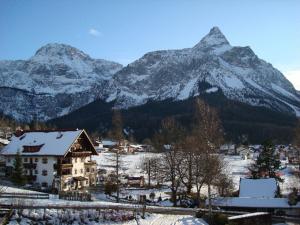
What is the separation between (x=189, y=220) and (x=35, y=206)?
16.4 m

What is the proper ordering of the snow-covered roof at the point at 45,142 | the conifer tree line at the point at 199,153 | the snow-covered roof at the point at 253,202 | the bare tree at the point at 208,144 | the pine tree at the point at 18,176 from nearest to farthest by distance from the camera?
the bare tree at the point at 208,144 → the conifer tree line at the point at 199,153 → the snow-covered roof at the point at 253,202 → the pine tree at the point at 18,176 → the snow-covered roof at the point at 45,142

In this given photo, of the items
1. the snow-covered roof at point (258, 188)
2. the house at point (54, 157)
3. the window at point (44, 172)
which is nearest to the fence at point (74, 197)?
the house at point (54, 157)

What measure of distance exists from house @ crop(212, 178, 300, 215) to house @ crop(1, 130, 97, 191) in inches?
1004

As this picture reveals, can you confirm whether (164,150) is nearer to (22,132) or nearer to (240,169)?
(22,132)

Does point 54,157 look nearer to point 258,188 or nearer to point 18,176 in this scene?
point 18,176

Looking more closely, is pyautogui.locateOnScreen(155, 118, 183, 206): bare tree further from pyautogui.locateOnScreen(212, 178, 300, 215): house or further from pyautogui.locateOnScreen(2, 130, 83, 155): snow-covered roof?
pyautogui.locateOnScreen(2, 130, 83, 155): snow-covered roof

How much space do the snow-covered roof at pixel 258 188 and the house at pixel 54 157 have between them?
27.3 metres

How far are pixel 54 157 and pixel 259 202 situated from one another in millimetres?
33601

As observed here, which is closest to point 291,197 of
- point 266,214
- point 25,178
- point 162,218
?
point 266,214

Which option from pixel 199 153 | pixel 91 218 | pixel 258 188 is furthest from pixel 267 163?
pixel 91 218

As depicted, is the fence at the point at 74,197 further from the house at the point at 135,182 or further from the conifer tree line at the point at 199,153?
the house at the point at 135,182

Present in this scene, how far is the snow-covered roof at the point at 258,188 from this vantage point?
73.1 m

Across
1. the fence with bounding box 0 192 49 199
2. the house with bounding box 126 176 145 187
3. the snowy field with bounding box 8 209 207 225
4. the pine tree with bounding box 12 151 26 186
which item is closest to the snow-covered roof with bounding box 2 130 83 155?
the pine tree with bounding box 12 151 26 186

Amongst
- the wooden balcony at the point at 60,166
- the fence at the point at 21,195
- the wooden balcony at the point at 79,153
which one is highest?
the wooden balcony at the point at 79,153
